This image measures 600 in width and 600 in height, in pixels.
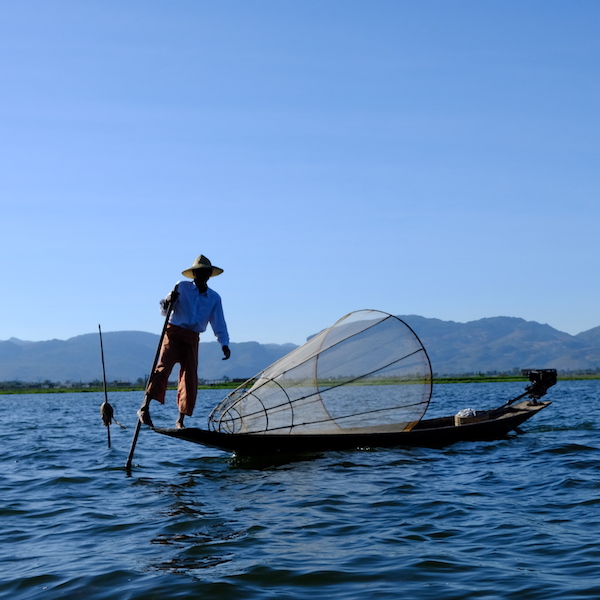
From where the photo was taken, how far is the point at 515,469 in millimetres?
10523

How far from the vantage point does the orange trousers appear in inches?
398

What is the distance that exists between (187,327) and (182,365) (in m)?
0.62

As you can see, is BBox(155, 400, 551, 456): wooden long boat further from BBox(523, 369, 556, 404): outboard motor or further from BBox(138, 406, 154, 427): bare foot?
BBox(523, 369, 556, 404): outboard motor

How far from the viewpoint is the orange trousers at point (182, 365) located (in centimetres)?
1012

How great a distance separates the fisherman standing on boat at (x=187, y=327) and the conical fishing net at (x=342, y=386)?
1.03 m

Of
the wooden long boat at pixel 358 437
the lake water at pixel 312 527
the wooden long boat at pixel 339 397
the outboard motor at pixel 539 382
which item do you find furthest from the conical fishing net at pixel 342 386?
the outboard motor at pixel 539 382

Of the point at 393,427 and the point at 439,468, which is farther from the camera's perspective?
the point at 393,427

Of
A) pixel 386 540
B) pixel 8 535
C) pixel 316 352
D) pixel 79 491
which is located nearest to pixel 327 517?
pixel 386 540

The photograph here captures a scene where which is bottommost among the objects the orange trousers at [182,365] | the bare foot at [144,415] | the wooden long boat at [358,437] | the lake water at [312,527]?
the lake water at [312,527]

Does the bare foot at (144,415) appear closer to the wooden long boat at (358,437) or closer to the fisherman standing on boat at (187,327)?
the wooden long boat at (358,437)

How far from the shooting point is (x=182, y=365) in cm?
1045

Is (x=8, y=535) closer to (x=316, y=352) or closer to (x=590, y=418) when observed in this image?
(x=316, y=352)

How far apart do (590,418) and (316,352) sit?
1182 cm

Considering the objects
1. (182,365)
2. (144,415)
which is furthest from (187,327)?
(144,415)
